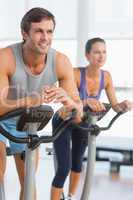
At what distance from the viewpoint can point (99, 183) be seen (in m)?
4.32

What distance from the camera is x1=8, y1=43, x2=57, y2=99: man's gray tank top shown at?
219 centimetres

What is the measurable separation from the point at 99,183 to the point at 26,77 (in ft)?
7.80

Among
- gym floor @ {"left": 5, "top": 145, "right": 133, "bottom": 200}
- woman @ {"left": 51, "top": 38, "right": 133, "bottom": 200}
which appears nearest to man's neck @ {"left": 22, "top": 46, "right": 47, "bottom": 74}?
woman @ {"left": 51, "top": 38, "right": 133, "bottom": 200}

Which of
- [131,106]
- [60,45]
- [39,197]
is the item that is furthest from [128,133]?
[131,106]

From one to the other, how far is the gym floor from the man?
5.23ft

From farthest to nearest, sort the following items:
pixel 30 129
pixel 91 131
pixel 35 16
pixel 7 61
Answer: pixel 91 131 → pixel 7 61 → pixel 35 16 → pixel 30 129

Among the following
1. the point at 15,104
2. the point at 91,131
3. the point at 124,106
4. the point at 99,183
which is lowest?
the point at 99,183

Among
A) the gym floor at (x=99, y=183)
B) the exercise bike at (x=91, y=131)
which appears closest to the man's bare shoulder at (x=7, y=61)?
the exercise bike at (x=91, y=131)

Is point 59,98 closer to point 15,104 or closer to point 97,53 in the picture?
Answer: point 15,104

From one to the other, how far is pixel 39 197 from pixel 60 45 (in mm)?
2389

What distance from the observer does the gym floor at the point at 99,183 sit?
381 cm

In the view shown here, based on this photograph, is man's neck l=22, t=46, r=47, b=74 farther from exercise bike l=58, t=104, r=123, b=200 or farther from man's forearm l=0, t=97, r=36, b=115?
exercise bike l=58, t=104, r=123, b=200

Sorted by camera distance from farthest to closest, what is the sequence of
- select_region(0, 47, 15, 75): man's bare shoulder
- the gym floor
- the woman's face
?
1. the gym floor
2. the woman's face
3. select_region(0, 47, 15, 75): man's bare shoulder

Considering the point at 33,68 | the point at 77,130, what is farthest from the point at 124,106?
the point at 33,68
